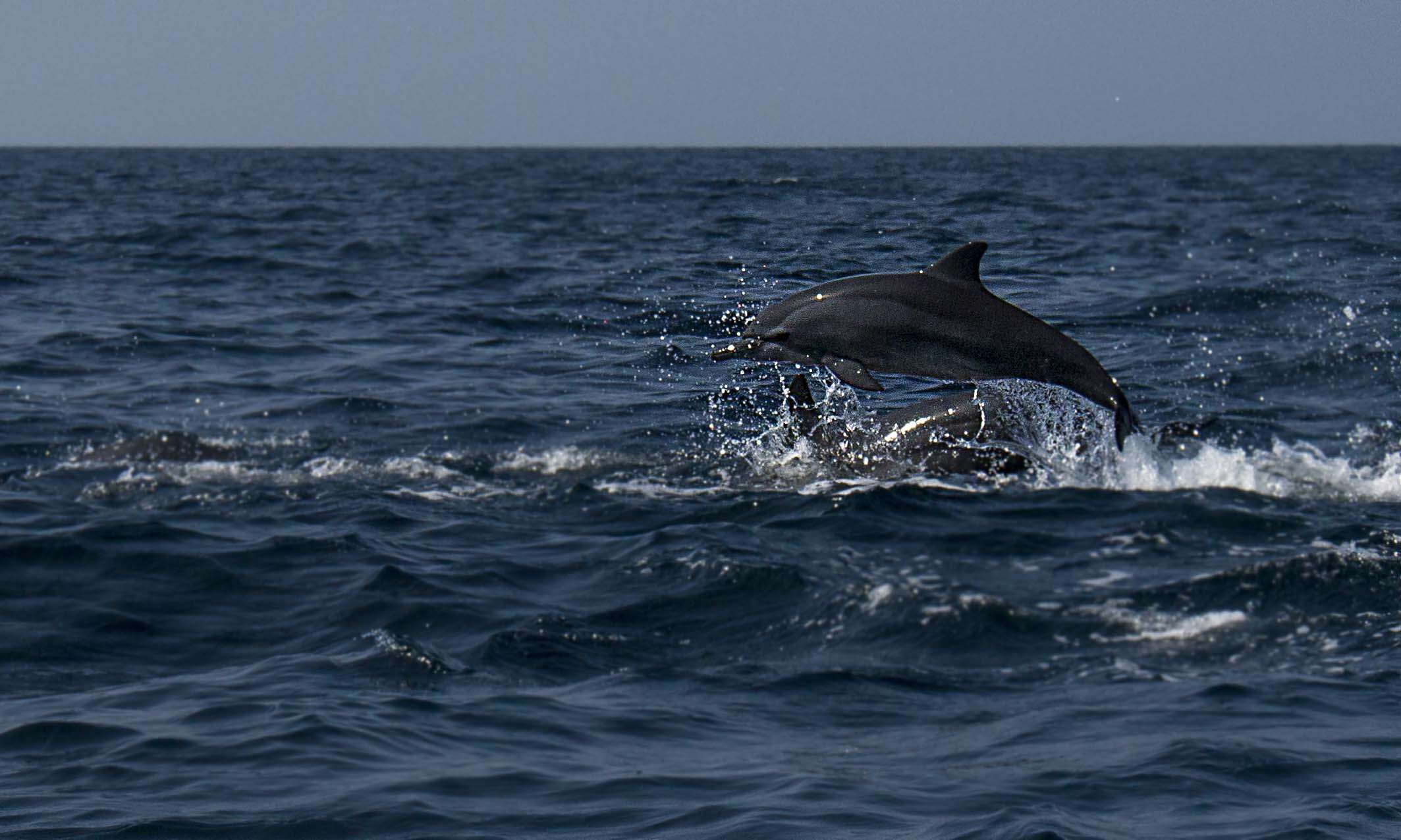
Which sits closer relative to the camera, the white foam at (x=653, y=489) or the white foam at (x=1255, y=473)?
the white foam at (x=1255, y=473)

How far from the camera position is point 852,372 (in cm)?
1130

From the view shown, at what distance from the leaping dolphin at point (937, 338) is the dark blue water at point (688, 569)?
1.30m

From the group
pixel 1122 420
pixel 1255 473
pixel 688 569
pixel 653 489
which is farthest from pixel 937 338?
pixel 1255 473

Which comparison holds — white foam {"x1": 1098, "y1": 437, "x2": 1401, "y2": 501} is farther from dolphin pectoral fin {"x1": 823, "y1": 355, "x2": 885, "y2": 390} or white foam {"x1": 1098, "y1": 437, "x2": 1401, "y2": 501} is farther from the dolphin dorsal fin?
dolphin pectoral fin {"x1": 823, "y1": 355, "x2": 885, "y2": 390}

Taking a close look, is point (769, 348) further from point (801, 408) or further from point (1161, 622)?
point (801, 408)

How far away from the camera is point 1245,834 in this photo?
7223 mm

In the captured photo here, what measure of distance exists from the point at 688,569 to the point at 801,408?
395 centimetres

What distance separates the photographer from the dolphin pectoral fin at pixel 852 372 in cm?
1104

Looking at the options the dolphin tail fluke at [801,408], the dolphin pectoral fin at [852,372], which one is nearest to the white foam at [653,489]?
the dolphin tail fluke at [801,408]

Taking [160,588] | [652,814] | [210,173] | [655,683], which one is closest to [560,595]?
[655,683]

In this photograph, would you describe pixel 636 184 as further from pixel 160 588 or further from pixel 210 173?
pixel 160 588

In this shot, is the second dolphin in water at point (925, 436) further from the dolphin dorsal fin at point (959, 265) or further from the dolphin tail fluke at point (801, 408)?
the dolphin dorsal fin at point (959, 265)

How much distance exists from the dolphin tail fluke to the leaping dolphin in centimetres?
333

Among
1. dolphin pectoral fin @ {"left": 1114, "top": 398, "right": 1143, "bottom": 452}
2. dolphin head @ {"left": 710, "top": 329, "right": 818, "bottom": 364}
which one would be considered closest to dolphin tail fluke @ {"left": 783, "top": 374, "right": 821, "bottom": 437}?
dolphin head @ {"left": 710, "top": 329, "right": 818, "bottom": 364}
